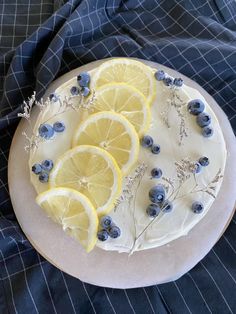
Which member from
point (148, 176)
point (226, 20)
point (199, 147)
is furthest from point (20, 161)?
point (226, 20)

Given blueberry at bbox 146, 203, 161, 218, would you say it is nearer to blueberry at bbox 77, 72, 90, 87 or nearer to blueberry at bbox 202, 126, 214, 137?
blueberry at bbox 202, 126, 214, 137

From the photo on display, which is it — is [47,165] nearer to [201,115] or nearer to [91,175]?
[91,175]

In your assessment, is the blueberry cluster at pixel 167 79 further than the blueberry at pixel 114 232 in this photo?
Yes

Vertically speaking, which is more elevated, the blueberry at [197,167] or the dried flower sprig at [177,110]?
the dried flower sprig at [177,110]

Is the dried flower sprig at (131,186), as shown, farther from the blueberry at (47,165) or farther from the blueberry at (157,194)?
the blueberry at (47,165)

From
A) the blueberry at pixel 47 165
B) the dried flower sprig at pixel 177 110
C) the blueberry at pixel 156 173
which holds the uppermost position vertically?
the dried flower sprig at pixel 177 110

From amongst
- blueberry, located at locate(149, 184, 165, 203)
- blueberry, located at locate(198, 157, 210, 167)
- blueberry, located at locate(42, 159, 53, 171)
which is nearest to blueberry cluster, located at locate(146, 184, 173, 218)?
blueberry, located at locate(149, 184, 165, 203)

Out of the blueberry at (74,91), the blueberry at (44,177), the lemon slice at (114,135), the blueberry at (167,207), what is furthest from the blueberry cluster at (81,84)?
the blueberry at (167,207)
